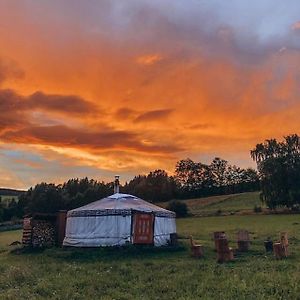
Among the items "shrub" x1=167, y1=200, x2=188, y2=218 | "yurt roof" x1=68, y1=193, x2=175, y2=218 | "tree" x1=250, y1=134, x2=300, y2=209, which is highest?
"tree" x1=250, y1=134, x2=300, y2=209

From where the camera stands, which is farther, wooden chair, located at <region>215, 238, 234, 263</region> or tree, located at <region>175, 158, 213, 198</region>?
tree, located at <region>175, 158, 213, 198</region>

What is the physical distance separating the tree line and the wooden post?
1649 inches

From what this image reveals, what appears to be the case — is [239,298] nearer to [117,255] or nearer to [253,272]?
[253,272]

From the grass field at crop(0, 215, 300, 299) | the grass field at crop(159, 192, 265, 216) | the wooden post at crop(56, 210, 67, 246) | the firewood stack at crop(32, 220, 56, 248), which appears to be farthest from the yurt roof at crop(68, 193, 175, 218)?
the grass field at crop(159, 192, 265, 216)

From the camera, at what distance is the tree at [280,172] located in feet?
173

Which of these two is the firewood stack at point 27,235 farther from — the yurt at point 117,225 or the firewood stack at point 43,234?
the yurt at point 117,225

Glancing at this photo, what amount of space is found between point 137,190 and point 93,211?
58.4m

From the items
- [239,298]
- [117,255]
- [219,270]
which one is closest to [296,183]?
[117,255]

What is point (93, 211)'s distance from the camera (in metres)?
24.3

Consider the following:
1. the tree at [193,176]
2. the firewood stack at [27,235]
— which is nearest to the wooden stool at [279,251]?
the firewood stack at [27,235]

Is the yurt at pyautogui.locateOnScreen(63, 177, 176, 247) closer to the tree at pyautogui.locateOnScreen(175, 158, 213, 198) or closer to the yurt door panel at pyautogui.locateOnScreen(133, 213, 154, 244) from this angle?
the yurt door panel at pyautogui.locateOnScreen(133, 213, 154, 244)

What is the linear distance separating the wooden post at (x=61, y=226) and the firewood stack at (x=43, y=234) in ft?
1.18

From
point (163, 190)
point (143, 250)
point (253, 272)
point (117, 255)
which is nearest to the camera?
point (253, 272)

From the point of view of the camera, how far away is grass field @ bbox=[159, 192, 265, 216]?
5516cm
